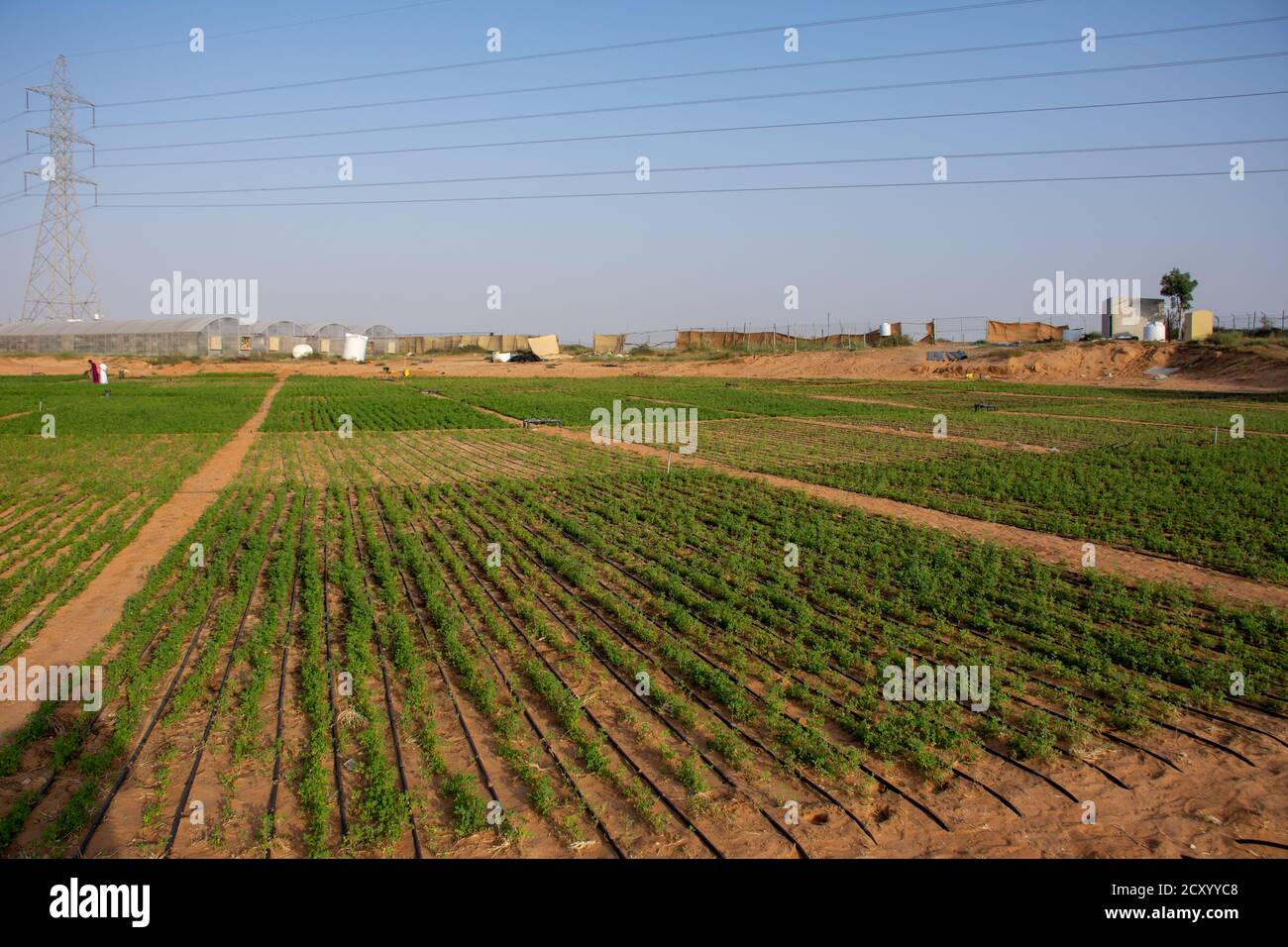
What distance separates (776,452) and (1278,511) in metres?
11.7

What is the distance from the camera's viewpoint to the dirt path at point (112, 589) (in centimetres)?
832

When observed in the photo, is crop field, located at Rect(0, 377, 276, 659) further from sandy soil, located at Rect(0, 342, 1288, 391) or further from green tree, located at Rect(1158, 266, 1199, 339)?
green tree, located at Rect(1158, 266, 1199, 339)

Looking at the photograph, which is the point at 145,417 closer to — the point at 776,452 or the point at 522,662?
the point at 776,452

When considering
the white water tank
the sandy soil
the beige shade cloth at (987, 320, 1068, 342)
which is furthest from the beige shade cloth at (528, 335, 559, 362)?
the beige shade cloth at (987, 320, 1068, 342)

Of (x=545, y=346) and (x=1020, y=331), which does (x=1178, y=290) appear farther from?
(x=545, y=346)

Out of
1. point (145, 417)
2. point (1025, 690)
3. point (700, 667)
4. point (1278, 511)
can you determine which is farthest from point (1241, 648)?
point (145, 417)

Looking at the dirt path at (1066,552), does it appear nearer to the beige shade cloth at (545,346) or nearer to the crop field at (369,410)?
the crop field at (369,410)

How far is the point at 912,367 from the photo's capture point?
60.4m

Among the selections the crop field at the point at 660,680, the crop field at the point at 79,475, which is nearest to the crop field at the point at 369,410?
the crop field at the point at 79,475

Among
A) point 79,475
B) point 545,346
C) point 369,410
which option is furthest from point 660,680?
point 545,346

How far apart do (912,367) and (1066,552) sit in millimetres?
50497

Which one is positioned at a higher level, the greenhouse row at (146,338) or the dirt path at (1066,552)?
the greenhouse row at (146,338)

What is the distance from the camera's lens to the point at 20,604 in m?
9.74

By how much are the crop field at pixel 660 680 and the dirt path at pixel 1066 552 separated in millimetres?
214
